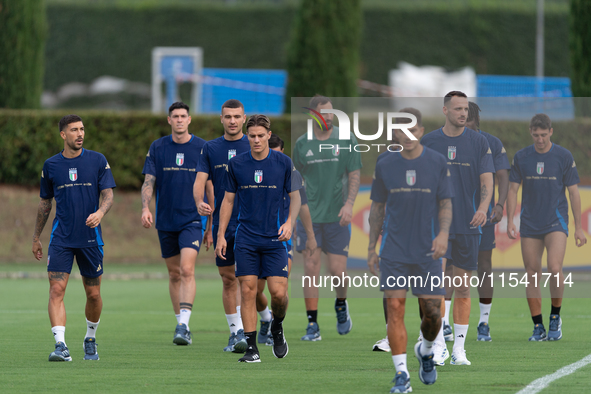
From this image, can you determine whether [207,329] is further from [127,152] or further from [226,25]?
[226,25]

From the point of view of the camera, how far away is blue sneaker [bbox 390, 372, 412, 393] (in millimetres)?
6629

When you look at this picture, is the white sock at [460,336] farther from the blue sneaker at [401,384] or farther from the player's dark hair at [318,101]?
the player's dark hair at [318,101]

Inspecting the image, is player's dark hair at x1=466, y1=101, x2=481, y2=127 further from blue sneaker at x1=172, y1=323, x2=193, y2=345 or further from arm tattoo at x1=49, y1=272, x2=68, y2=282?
arm tattoo at x1=49, y1=272, x2=68, y2=282

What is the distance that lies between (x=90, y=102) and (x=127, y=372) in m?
30.5

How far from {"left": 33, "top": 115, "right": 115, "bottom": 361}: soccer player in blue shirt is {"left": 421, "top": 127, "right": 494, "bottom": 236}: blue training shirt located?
3173 mm

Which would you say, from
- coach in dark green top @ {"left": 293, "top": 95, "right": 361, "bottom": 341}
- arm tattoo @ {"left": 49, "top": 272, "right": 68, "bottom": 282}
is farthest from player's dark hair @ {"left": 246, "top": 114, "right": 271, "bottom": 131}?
arm tattoo @ {"left": 49, "top": 272, "right": 68, "bottom": 282}

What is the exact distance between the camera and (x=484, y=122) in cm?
2006

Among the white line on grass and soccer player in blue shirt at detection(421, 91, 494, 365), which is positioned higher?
soccer player in blue shirt at detection(421, 91, 494, 365)

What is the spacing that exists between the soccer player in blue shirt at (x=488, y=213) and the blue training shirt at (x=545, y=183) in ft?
1.98

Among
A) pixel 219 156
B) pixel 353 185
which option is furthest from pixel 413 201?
pixel 353 185

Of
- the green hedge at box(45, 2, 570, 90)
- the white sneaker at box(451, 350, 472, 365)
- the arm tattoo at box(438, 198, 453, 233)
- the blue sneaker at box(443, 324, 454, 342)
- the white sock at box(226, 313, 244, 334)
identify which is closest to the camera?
the arm tattoo at box(438, 198, 453, 233)

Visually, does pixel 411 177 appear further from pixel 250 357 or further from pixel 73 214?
pixel 73 214

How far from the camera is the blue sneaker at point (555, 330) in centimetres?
988

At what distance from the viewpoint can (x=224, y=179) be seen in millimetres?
9227
